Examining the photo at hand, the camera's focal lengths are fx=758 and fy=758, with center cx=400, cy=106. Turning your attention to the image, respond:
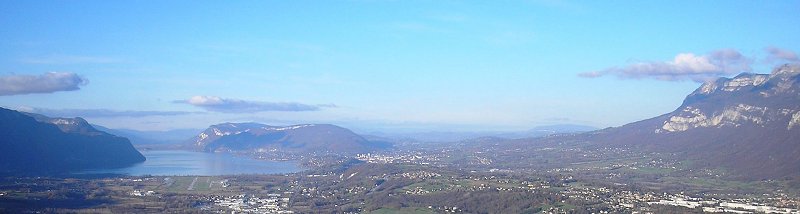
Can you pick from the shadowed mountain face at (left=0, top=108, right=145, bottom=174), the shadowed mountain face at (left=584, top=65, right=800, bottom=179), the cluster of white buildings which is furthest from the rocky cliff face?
the shadowed mountain face at (left=0, top=108, right=145, bottom=174)

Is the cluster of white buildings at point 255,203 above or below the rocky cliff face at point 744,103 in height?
below

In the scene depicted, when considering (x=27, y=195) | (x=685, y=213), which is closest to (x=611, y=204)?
(x=685, y=213)

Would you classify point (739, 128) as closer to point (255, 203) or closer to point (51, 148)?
point (255, 203)

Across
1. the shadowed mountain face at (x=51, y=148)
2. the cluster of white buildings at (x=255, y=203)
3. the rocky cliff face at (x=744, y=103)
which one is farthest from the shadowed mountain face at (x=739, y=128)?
the shadowed mountain face at (x=51, y=148)

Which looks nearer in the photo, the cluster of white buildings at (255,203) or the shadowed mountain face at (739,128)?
the cluster of white buildings at (255,203)

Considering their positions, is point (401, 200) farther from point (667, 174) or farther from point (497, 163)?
point (497, 163)

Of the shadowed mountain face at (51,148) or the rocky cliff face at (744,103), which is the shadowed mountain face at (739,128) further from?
the shadowed mountain face at (51,148)

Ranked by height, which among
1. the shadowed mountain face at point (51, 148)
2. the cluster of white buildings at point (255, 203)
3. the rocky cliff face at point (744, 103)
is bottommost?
the cluster of white buildings at point (255, 203)
